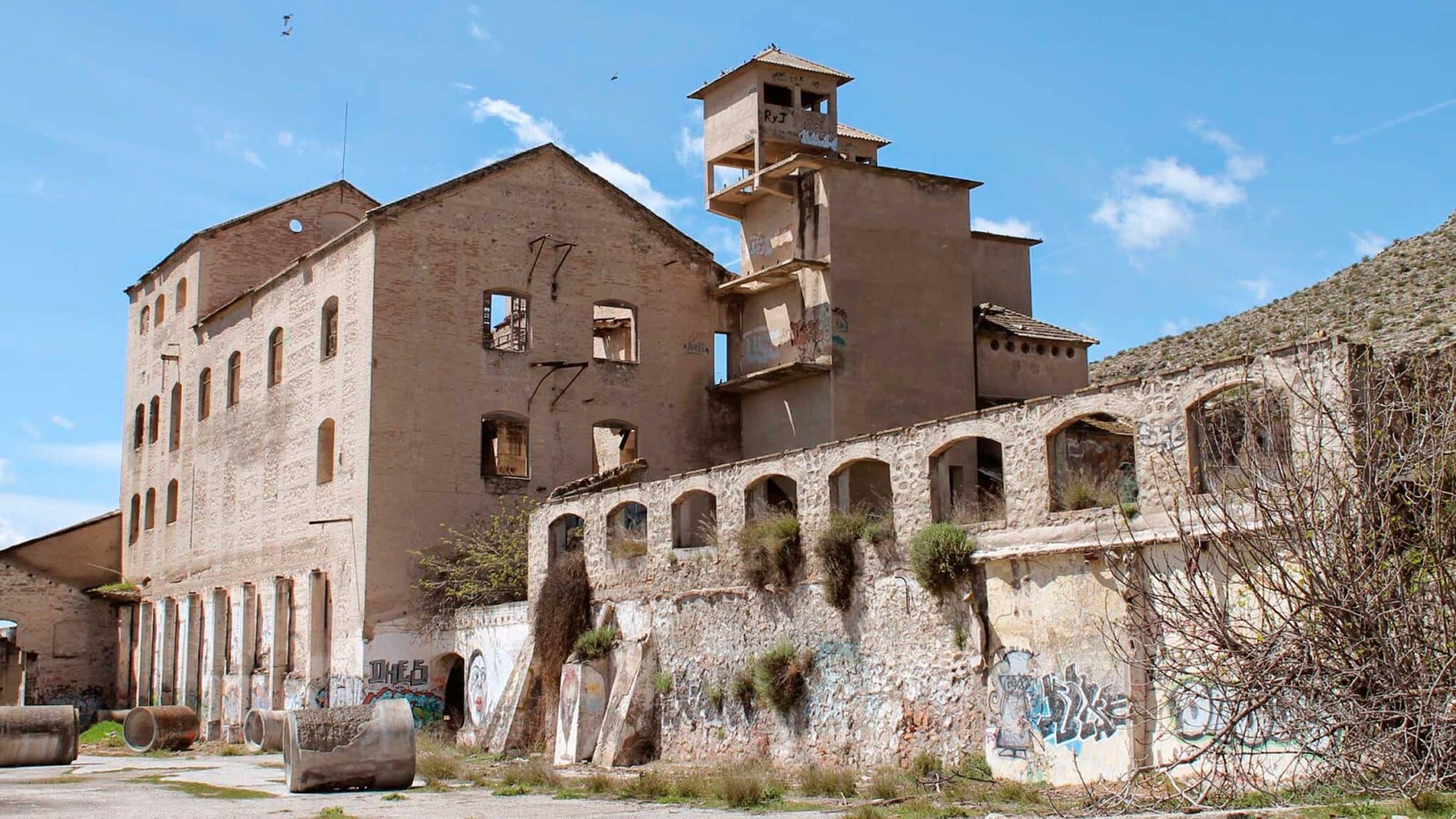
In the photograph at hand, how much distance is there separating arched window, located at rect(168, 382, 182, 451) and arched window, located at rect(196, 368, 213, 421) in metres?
1.69

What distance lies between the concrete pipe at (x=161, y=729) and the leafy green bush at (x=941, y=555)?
59.0 ft

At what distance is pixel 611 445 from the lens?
31062 mm

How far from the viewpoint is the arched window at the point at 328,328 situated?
2983cm

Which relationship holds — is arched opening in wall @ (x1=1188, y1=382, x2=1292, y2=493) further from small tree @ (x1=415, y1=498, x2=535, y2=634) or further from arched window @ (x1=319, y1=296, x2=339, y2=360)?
arched window @ (x1=319, y1=296, x2=339, y2=360)

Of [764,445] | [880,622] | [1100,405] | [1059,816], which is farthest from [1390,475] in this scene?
[764,445]

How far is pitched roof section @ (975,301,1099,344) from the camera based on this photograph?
27.8m

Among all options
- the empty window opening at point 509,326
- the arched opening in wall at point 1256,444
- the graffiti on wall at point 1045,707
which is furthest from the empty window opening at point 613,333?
the arched opening in wall at point 1256,444

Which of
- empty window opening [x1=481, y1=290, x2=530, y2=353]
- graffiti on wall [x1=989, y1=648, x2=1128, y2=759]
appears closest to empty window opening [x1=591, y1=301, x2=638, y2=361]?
empty window opening [x1=481, y1=290, x2=530, y2=353]

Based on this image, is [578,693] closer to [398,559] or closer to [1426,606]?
[398,559]

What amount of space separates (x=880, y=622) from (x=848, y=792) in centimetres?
268

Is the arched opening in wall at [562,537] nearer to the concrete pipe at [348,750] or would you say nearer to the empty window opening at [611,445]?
the empty window opening at [611,445]

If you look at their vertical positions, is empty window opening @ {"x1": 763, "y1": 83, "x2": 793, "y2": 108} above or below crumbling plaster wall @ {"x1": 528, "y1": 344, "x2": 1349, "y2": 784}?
above

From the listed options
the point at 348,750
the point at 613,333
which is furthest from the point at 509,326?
the point at 348,750

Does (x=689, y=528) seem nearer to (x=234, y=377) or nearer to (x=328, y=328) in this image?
(x=328, y=328)
